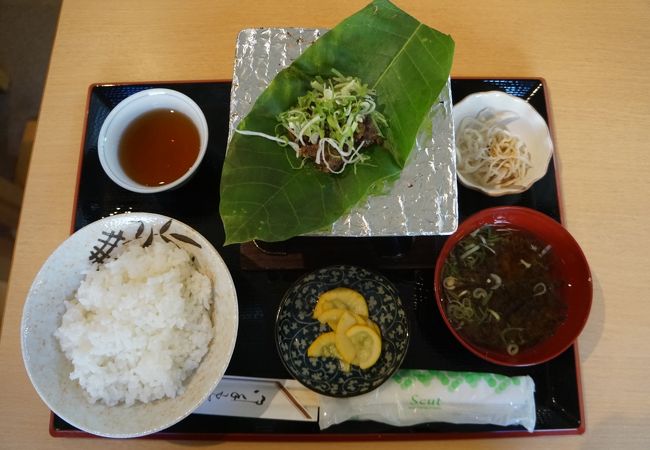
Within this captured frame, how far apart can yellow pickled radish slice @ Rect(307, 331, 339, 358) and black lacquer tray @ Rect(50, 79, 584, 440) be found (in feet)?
0.43

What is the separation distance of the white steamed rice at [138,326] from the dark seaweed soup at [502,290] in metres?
0.77

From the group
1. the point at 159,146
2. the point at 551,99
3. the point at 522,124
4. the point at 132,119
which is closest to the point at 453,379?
the point at 522,124

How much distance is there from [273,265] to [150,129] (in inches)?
25.0

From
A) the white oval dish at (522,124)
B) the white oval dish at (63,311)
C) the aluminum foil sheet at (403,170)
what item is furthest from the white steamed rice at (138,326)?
the white oval dish at (522,124)

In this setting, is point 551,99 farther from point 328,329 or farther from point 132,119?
point 132,119

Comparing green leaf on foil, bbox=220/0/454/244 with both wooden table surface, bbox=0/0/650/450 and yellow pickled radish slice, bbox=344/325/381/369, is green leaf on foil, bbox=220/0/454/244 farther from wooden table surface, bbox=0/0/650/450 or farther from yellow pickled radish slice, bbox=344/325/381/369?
wooden table surface, bbox=0/0/650/450

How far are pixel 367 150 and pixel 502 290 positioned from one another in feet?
2.04

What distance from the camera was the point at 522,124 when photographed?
5.12ft

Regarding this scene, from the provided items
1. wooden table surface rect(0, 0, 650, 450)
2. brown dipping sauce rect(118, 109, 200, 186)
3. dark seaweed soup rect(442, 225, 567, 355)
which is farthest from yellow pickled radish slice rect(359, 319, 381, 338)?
brown dipping sauce rect(118, 109, 200, 186)

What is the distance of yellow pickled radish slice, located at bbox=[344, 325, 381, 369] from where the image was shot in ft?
4.42

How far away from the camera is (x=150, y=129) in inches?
61.8

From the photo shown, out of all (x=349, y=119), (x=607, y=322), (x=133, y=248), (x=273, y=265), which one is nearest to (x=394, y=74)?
(x=349, y=119)

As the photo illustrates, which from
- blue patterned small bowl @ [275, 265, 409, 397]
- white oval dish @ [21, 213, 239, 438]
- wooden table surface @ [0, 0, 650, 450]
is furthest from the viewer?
wooden table surface @ [0, 0, 650, 450]

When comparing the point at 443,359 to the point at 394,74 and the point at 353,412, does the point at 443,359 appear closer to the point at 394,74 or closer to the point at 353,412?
the point at 353,412
